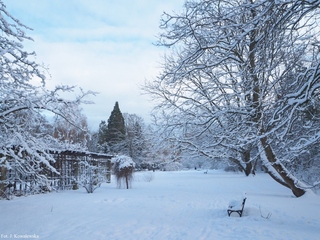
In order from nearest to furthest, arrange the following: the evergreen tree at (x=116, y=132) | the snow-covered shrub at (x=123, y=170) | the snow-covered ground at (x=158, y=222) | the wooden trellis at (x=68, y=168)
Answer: the snow-covered ground at (x=158, y=222) → the wooden trellis at (x=68, y=168) → the snow-covered shrub at (x=123, y=170) → the evergreen tree at (x=116, y=132)

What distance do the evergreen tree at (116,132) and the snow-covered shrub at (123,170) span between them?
22.4m

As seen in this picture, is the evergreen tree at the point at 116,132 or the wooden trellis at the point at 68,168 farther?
the evergreen tree at the point at 116,132

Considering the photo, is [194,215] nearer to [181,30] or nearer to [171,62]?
[181,30]

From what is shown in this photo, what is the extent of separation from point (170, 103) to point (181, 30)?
5.80 metres

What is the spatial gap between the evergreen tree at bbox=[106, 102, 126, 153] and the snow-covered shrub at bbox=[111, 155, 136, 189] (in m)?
22.4

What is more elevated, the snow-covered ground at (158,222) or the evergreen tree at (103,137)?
the evergreen tree at (103,137)

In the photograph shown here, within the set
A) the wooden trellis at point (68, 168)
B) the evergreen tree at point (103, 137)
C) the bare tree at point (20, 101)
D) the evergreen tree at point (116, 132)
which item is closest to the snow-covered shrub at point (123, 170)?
the wooden trellis at point (68, 168)

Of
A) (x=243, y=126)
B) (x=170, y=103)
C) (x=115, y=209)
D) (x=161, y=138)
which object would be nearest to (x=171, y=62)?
(x=170, y=103)

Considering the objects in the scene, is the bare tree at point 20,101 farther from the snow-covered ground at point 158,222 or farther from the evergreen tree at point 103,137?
the evergreen tree at point 103,137

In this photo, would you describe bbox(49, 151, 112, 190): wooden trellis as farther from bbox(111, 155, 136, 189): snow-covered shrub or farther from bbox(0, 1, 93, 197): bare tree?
bbox(0, 1, 93, 197): bare tree

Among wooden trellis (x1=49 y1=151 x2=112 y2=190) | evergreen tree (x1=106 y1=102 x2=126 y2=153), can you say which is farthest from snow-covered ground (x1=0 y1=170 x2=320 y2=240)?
evergreen tree (x1=106 y1=102 x2=126 y2=153)

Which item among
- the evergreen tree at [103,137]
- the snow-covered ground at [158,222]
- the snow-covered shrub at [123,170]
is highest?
the evergreen tree at [103,137]

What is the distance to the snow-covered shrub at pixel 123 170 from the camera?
1767 centimetres

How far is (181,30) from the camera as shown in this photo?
610cm
